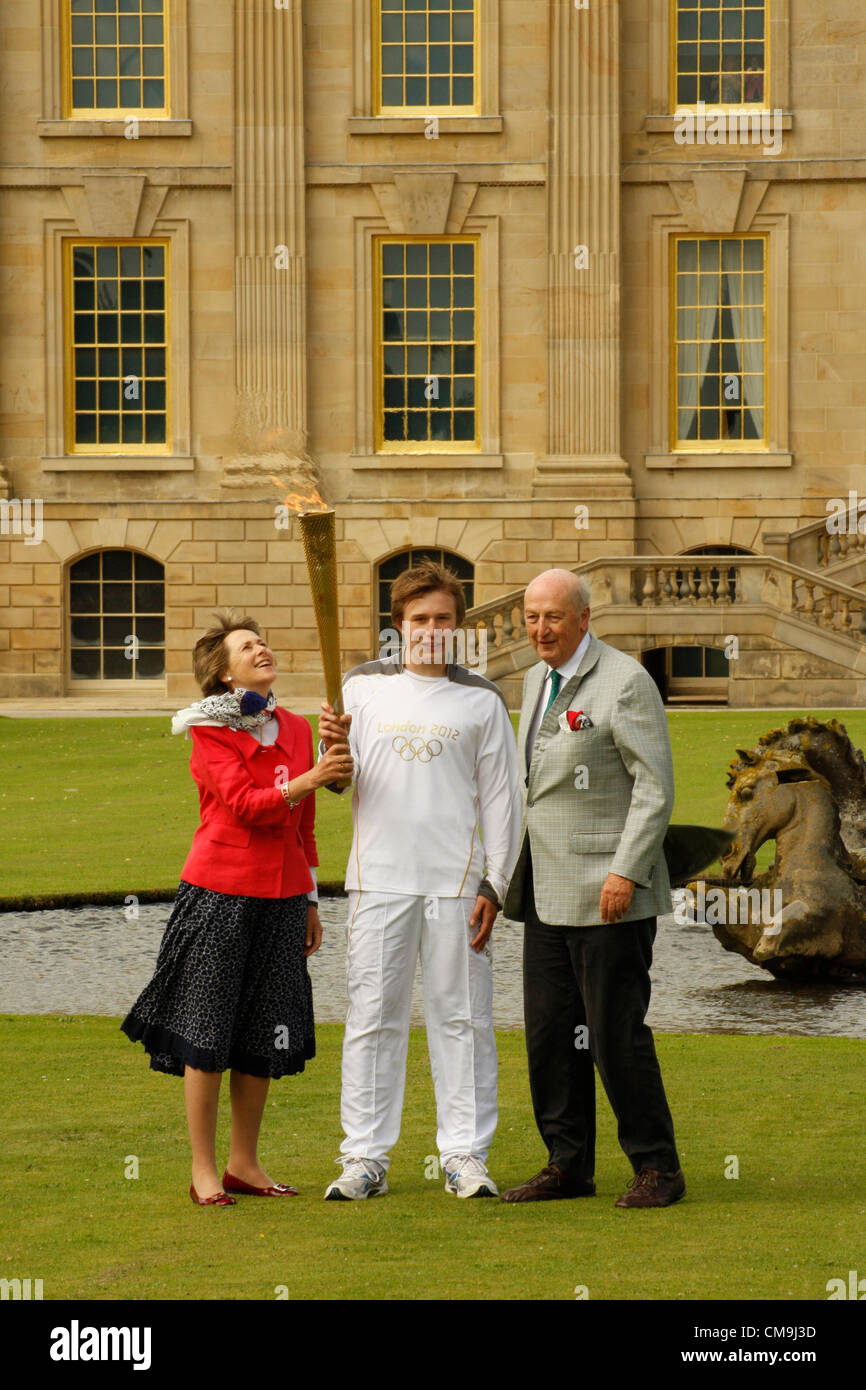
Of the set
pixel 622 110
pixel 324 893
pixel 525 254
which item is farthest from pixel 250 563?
pixel 324 893

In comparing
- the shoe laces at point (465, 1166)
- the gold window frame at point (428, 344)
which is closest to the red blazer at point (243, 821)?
the shoe laces at point (465, 1166)

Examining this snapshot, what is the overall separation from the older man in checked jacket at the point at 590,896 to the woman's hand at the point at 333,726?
23.7 inches

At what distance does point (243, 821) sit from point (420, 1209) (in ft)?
4.12

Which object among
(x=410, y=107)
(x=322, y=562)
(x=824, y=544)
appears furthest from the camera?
(x=410, y=107)

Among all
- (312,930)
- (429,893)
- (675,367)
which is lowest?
(312,930)

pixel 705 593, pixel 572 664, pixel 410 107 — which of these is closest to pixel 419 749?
pixel 572 664

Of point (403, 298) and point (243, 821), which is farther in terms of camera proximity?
point (403, 298)

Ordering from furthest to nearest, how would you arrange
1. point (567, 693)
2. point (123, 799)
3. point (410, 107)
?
point (410, 107)
point (123, 799)
point (567, 693)

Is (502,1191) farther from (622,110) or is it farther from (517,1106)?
(622,110)

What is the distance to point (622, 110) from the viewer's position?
100 ft

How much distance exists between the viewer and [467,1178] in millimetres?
5996

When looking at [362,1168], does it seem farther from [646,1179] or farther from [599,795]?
[599,795]

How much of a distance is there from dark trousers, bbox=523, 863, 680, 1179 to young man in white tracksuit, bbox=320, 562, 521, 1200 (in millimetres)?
161

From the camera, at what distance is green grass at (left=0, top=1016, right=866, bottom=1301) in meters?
5.11
